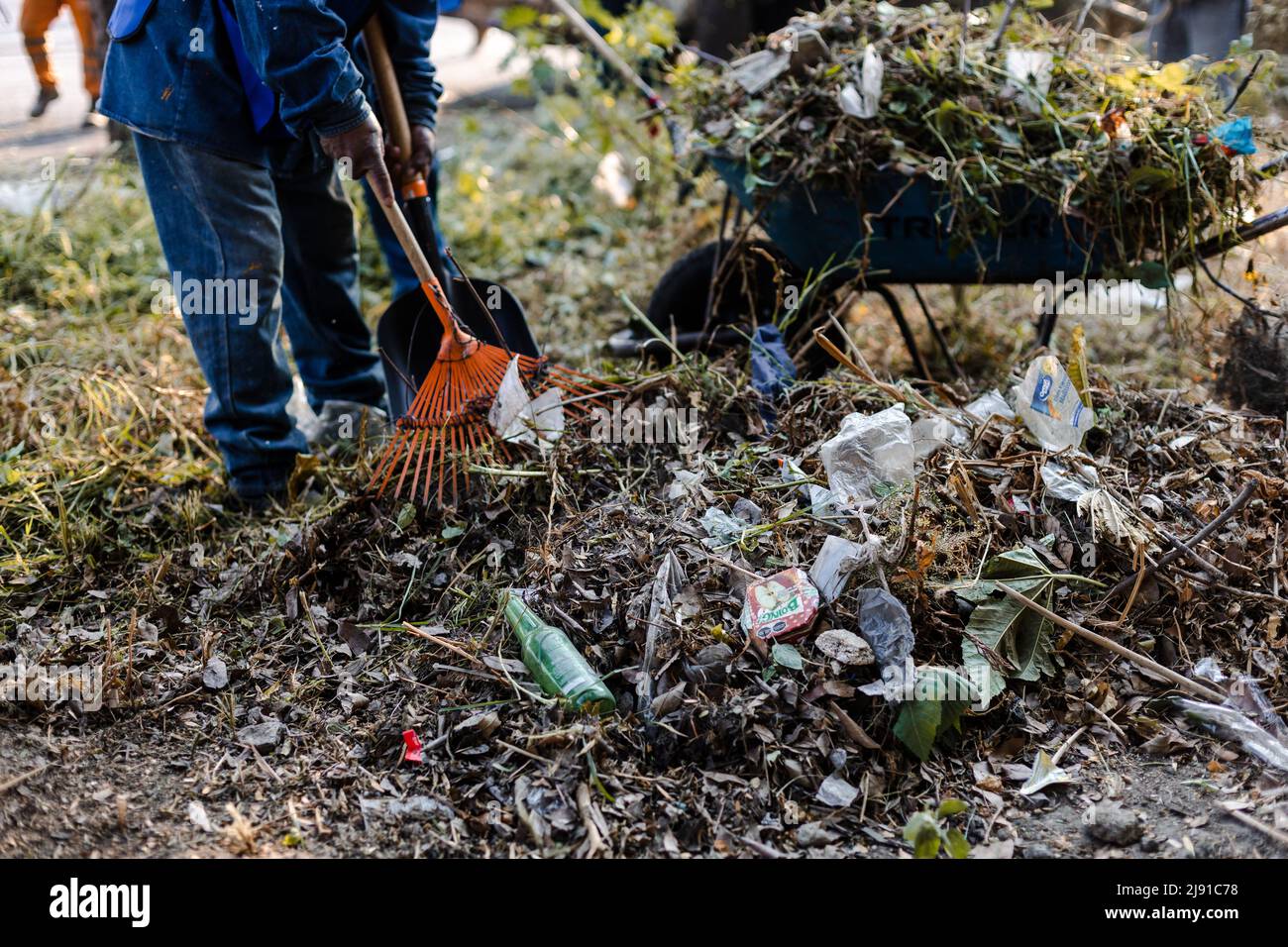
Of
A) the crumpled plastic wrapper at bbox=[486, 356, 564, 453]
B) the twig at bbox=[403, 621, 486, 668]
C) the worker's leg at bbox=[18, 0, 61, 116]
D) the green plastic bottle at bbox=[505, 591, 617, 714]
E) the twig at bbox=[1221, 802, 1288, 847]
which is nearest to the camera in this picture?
the twig at bbox=[1221, 802, 1288, 847]

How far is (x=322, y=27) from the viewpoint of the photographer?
2.28 metres

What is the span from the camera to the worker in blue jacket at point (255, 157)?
91.9 inches

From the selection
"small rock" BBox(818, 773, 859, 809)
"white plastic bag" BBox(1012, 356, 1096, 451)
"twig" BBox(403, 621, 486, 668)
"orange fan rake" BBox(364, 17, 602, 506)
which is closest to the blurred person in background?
"orange fan rake" BBox(364, 17, 602, 506)

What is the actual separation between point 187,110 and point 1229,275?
10.8ft

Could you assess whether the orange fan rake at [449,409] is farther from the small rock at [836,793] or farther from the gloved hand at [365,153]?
the small rock at [836,793]

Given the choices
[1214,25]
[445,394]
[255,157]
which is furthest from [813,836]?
[1214,25]

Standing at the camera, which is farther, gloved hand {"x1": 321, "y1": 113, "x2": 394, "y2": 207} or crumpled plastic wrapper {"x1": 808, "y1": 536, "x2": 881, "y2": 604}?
gloved hand {"x1": 321, "y1": 113, "x2": 394, "y2": 207}

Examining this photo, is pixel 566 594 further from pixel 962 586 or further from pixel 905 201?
pixel 905 201

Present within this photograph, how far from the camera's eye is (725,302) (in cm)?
330

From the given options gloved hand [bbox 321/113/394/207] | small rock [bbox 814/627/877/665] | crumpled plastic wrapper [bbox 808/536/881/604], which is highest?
gloved hand [bbox 321/113/394/207]

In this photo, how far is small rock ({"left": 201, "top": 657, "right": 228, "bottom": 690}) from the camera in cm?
223

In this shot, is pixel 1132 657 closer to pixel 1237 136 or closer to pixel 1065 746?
pixel 1065 746

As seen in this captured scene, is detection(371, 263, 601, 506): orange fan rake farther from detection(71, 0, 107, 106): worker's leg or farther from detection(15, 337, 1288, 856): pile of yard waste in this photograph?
detection(71, 0, 107, 106): worker's leg

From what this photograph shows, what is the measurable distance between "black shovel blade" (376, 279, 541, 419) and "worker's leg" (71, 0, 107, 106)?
2.92m
